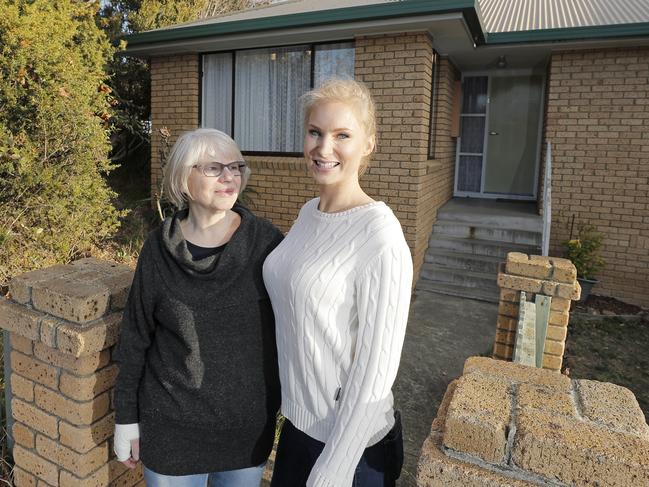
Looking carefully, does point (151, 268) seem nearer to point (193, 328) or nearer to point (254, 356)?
point (193, 328)

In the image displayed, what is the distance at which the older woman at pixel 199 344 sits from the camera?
1.49m

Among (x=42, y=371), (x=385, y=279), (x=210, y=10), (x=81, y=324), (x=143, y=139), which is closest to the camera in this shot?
(x=385, y=279)

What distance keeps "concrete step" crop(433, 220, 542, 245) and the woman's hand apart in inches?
251

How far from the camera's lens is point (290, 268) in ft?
4.61

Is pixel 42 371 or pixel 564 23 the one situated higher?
pixel 564 23

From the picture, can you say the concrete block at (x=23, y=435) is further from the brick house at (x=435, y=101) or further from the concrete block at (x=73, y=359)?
the brick house at (x=435, y=101)

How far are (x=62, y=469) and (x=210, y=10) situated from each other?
650 inches

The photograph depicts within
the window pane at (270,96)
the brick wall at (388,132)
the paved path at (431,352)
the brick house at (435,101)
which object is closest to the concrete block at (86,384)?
the paved path at (431,352)

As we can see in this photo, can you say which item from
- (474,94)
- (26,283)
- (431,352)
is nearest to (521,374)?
(26,283)

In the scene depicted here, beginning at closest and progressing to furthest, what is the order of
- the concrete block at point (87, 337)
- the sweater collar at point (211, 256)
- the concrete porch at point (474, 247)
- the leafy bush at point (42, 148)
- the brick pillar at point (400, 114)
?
1. the sweater collar at point (211, 256)
2. the concrete block at point (87, 337)
3. the leafy bush at point (42, 148)
4. the brick pillar at point (400, 114)
5. the concrete porch at point (474, 247)

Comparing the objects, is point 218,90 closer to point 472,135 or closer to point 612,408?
point 472,135

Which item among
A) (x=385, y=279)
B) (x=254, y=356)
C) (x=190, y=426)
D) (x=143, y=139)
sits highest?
(x=143, y=139)

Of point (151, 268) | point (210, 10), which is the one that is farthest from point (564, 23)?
point (210, 10)

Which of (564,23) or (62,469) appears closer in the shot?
(62,469)
